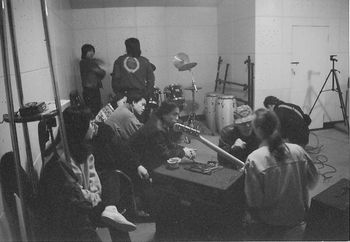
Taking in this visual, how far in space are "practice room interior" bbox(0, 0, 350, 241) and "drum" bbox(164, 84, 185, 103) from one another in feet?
0.33

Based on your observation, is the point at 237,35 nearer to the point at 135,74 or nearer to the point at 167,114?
the point at 135,74

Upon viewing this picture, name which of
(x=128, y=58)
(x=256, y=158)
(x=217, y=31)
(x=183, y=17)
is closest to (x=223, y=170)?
(x=256, y=158)

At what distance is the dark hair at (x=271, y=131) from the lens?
1387 millimetres

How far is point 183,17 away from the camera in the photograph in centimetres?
343

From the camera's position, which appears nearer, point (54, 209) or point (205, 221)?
point (54, 209)

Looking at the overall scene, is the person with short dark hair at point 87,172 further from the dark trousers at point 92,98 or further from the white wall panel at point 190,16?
the white wall panel at point 190,16

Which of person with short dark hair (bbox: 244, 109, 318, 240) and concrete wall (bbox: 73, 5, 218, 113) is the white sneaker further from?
concrete wall (bbox: 73, 5, 218, 113)

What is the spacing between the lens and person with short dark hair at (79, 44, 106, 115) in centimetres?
355

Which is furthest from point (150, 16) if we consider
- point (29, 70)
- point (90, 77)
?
point (29, 70)

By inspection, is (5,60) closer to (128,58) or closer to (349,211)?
(349,211)

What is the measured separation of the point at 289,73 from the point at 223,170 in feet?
6.10

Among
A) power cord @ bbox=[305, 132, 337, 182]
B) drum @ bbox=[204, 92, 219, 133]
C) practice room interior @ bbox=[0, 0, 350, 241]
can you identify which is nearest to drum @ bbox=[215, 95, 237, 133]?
drum @ bbox=[204, 92, 219, 133]

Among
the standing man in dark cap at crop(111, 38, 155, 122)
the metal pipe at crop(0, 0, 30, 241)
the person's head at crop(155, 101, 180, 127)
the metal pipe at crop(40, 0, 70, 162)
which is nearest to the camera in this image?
the metal pipe at crop(0, 0, 30, 241)

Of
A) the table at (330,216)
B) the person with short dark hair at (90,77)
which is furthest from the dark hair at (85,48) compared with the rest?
the table at (330,216)
